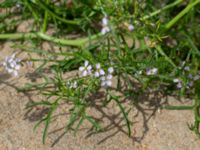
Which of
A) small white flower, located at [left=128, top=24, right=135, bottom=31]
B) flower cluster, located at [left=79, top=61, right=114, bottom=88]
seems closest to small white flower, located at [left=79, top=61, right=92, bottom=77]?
flower cluster, located at [left=79, top=61, right=114, bottom=88]

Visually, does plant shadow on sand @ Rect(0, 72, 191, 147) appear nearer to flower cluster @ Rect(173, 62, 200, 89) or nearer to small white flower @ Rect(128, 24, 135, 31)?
flower cluster @ Rect(173, 62, 200, 89)

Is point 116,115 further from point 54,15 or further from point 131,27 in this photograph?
point 54,15

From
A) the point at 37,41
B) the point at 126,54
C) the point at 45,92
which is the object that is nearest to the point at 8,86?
the point at 45,92

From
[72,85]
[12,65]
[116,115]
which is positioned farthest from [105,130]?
[12,65]

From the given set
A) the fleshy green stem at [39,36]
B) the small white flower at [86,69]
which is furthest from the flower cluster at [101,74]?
the fleshy green stem at [39,36]

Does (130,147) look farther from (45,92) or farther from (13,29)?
(13,29)

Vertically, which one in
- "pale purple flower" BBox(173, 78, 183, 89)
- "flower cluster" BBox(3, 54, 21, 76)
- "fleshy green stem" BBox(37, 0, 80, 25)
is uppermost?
"fleshy green stem" BBox(37, 0, 80, 25)

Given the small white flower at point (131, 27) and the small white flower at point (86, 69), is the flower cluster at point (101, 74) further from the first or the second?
the small white flower at point (131, 27)

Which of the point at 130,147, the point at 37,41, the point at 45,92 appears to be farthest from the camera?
the point at 37,41
